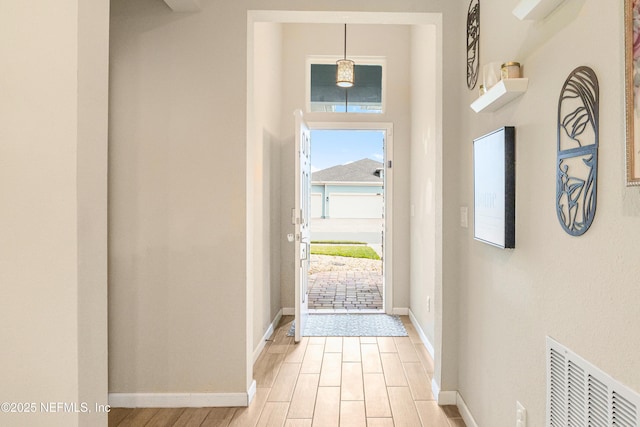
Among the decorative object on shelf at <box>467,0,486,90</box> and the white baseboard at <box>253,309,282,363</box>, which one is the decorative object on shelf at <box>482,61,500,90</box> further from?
the white baseboard at <box>253,309,282,363</box>

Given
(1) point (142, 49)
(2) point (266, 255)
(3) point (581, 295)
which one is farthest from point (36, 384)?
(2) point (266, 255)

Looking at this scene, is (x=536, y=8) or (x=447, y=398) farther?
(x=447, y=398)

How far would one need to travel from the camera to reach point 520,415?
5.08 feet

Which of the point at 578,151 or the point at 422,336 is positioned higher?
the point at 578,151

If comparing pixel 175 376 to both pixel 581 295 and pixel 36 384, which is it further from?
pixel 581 295

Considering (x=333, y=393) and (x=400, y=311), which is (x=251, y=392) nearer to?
(x=333, y=393)

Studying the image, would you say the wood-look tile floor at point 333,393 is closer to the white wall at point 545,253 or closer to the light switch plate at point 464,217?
the white wall at point 545,253

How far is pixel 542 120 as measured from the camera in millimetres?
1397

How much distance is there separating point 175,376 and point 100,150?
5.66 feet

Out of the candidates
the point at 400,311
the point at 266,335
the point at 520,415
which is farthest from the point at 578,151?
the point at 400,311

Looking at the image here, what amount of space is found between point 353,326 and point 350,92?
2671mm

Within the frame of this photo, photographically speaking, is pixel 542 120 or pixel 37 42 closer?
pixel 37 42

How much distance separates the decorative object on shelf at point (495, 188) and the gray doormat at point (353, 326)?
2092 millimetres

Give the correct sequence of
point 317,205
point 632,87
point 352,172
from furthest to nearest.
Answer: point 352,172, point 317,205, point 632,87
